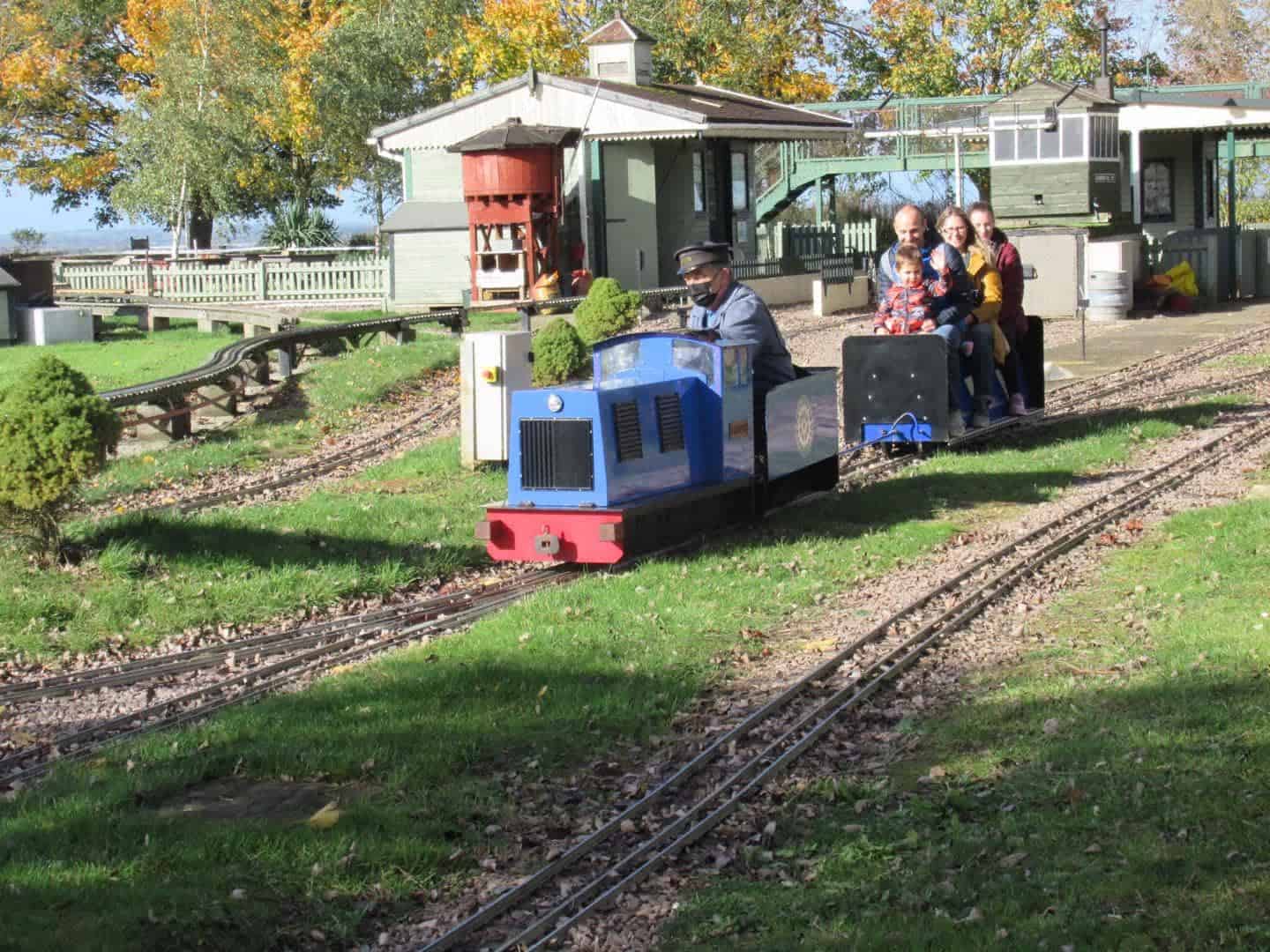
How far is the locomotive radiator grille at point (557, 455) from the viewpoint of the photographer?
1188cm

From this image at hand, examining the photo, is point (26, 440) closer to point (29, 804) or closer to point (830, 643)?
point (29, 804)

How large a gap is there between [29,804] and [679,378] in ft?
21.0

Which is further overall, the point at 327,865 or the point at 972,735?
the point at 972,735

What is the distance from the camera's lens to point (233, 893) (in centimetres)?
627

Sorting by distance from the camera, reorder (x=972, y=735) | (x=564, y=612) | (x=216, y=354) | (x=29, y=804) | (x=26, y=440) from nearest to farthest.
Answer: (x=29, y=804), (x=972, y=735), (x=564, y=612), (x=26, y=440), (x=216, y=354)

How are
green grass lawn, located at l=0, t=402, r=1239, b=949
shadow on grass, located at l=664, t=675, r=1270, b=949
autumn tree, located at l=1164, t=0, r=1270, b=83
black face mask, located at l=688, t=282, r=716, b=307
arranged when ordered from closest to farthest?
shadow on grass, located at l=664, t=675, r=1270, b=949 → green grass lawn, located at l=0, t=402, r=1239, b=949 → black face mask, located at l=688, t=282, r=716, b=307 → autumn tree, located at l=1164, t=0, r=1270, b=83

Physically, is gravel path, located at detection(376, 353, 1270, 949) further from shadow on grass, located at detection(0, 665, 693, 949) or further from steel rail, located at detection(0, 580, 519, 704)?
steel rail, located at detection(0, 580, 519, 704)

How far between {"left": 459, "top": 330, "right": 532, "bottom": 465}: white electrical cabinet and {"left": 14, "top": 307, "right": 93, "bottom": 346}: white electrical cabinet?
19098 mm

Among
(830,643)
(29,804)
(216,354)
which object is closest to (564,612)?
(830,643)

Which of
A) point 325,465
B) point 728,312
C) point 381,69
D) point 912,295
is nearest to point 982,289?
point 912,295

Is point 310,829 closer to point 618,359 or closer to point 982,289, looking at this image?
point 618,359

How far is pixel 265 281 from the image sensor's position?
39344mm

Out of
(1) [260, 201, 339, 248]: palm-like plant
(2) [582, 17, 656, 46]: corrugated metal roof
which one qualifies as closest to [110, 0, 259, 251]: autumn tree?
(1) [260, 201, 339, 248]: palm-like plant

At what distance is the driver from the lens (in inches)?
530
